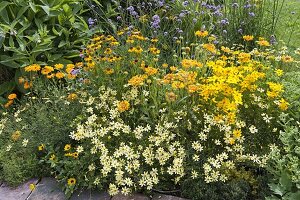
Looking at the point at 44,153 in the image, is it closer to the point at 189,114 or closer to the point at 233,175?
the point at 189,114

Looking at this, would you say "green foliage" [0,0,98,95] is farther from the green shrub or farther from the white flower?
the white flower

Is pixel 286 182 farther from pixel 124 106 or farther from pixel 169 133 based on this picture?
pixel 124 106

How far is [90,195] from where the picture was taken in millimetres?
2846

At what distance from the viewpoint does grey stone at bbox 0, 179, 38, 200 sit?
296cm

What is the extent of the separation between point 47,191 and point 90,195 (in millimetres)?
322

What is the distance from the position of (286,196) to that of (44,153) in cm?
175

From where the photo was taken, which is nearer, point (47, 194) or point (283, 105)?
point (283, 105)

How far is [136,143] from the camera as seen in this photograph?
9.49 ft

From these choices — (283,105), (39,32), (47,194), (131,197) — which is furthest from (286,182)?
(39,32)

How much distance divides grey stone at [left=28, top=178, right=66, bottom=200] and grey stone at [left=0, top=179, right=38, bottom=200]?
56 millimetres

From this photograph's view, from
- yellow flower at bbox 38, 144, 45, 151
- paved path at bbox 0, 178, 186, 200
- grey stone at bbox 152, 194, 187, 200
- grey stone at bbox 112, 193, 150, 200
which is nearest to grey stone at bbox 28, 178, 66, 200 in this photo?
paved path at bbox 0, 178, 186, 200

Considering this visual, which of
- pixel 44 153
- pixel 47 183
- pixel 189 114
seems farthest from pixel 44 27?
pixel 189 114

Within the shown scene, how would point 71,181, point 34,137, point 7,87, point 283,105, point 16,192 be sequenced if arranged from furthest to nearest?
1. point 7,87
2. point 34,137
3. point 16,192
4. point 71,181
5. point 283,105

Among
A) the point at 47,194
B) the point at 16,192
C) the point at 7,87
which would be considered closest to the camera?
the point at 47,194
